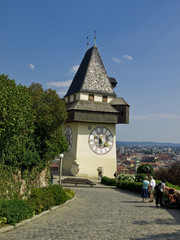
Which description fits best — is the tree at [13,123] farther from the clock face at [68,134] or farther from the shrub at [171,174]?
the shrub at [171,174]

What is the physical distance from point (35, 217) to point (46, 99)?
7.81 m

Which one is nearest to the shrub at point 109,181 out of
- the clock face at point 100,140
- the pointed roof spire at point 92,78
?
the clock face at point 100,140

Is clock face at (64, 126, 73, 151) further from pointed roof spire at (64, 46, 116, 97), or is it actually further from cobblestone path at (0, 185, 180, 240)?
cobblestone path at (0, 185, 180, 240)

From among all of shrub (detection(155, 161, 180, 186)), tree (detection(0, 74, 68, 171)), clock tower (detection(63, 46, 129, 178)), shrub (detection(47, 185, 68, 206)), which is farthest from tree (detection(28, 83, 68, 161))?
shrub (detection(155, 161, 180, 186))

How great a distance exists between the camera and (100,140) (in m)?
32.7

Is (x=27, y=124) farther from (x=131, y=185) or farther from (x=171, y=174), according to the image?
(x=171, y=174)

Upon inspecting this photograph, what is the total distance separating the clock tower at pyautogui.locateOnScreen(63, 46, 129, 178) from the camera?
31.7 meters

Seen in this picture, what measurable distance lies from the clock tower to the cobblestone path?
56.6 ft

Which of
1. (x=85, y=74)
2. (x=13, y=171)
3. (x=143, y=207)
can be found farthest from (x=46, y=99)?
(x=85, y=74)

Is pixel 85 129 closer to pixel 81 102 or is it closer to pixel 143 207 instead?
pixel 81 102

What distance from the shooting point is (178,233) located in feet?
30.7

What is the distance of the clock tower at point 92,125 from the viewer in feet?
104

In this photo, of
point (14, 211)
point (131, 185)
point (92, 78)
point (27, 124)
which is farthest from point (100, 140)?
point (14, 211)

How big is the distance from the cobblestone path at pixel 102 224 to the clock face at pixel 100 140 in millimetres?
17666
